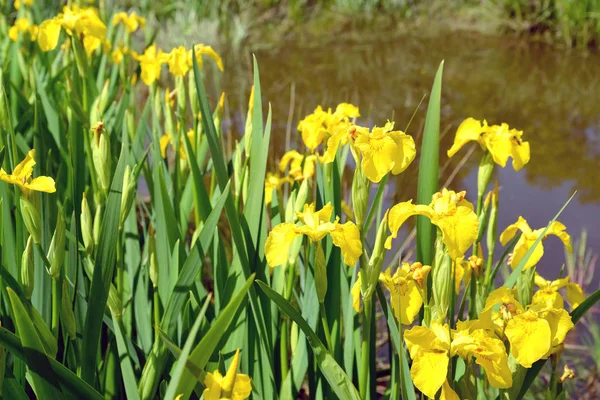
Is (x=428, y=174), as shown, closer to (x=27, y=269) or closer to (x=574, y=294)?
(x=574, y=294)

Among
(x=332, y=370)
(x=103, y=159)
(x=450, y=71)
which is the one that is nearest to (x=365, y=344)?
(x=332, y=370)

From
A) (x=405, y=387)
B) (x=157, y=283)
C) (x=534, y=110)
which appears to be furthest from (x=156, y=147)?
(x=534, y=110)

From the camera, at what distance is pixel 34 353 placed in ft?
2.57

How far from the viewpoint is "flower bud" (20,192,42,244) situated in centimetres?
89

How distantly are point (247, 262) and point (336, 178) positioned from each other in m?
0.20

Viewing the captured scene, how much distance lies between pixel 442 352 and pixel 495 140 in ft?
1.40

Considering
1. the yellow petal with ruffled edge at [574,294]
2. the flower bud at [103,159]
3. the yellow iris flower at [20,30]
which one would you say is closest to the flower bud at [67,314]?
the flower bud at [103,159]

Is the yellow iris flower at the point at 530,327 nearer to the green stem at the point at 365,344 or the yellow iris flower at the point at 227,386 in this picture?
the green stem at the point at 365,344

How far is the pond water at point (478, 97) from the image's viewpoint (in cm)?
309

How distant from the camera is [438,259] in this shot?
0.83 meters

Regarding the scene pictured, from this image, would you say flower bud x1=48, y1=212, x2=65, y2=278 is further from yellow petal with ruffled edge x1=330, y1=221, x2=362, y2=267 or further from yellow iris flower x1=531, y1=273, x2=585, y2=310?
yellow iris flower x1=531, y1=273, x2=585, y2=310

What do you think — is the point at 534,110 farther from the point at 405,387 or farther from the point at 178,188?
the point at 405,387

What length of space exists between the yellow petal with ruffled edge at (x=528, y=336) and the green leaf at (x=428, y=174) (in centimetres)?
22

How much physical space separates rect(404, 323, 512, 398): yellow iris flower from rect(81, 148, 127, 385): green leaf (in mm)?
406
